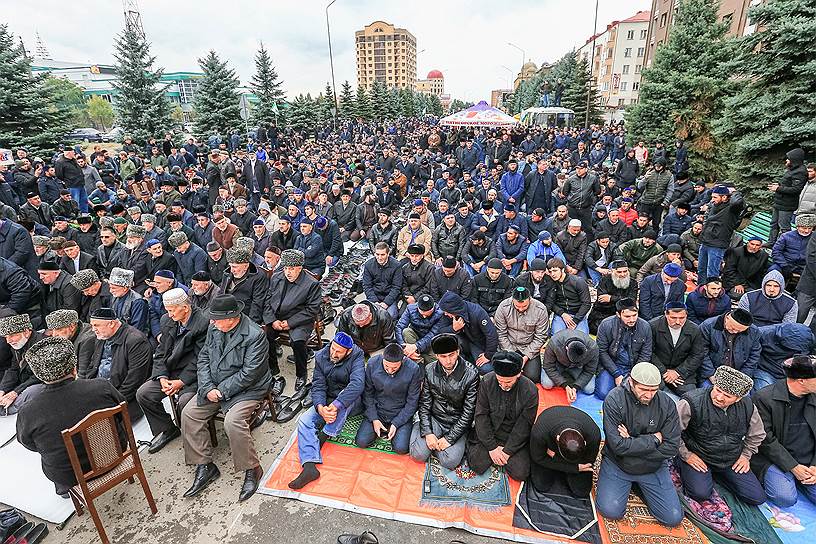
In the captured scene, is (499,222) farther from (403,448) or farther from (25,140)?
(25,140)

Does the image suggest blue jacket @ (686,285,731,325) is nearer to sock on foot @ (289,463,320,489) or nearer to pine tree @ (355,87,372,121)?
sock on foot @ (289,463,320,489)

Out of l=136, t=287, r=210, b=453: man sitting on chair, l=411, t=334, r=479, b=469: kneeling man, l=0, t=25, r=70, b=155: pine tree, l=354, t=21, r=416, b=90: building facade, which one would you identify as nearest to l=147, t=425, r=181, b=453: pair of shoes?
l=136, t=287, r=210, b=453: man sitting on chair

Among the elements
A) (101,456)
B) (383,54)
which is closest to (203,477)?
(101,456)

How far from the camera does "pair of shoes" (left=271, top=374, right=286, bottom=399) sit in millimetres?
5867

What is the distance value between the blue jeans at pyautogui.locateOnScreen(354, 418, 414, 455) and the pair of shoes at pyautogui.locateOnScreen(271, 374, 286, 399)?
4.91 feet

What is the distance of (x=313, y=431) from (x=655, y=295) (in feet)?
17.5

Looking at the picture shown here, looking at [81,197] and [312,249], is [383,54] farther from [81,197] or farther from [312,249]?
[312,249]

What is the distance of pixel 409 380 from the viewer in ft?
15.7

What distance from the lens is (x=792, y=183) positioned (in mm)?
8383

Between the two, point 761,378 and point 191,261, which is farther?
point 191,261

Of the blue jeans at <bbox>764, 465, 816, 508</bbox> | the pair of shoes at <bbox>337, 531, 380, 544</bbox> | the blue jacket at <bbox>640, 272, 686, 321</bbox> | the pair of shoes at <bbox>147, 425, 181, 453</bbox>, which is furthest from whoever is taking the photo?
the blue jacket at <bbox>640, 272, 686, 321</bbox>

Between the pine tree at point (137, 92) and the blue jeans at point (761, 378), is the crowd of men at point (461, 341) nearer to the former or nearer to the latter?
the blue jeans at point (761, 378)

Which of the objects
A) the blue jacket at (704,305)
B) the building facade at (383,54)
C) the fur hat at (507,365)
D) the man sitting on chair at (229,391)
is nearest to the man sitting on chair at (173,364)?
the man sitting on chair at (229,391)

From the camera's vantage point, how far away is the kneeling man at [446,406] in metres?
4.52
